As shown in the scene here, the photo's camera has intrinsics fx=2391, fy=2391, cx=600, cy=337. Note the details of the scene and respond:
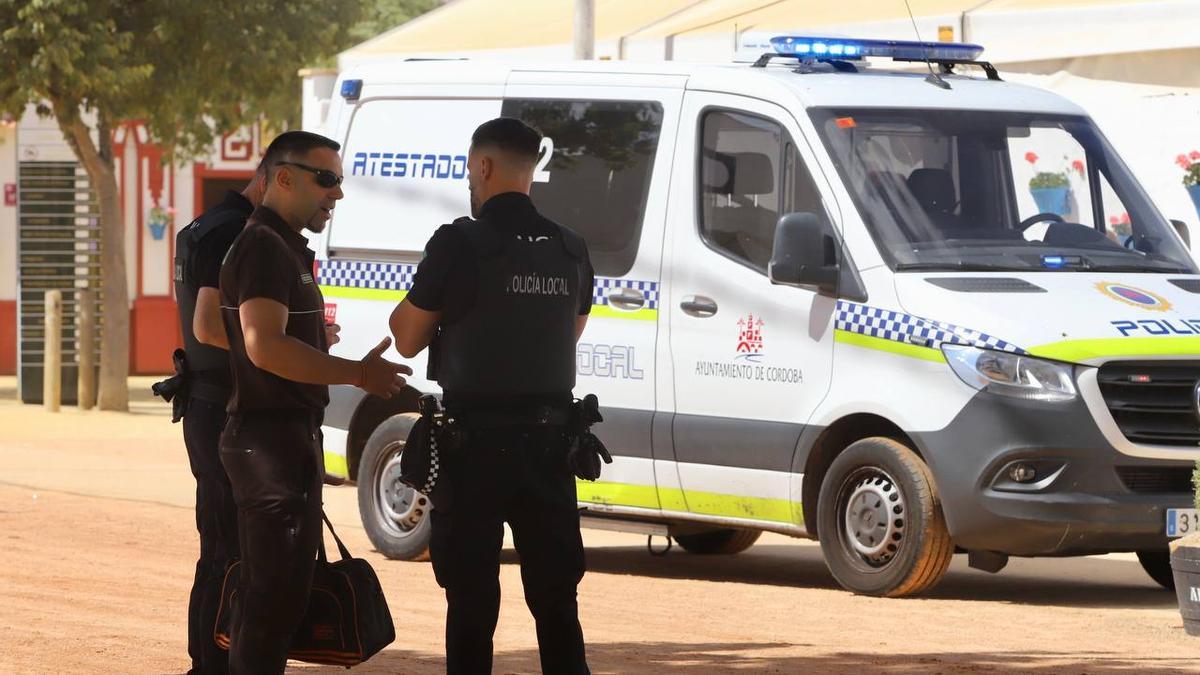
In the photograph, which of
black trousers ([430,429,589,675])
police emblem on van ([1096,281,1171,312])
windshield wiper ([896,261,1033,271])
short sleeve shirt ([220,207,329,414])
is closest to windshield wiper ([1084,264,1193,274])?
police emblem on van ([1096,281,1171,312])

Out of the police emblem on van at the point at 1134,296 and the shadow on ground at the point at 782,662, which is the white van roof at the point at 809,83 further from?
the shadow on ground at the point at 782,662

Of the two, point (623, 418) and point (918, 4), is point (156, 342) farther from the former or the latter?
point (623, 418)

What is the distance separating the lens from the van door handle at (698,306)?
10656mm

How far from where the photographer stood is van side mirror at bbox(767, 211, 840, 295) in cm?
1007

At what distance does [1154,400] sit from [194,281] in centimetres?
454

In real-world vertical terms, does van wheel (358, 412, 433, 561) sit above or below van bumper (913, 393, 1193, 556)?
below

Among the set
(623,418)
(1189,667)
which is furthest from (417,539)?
(1189,667)

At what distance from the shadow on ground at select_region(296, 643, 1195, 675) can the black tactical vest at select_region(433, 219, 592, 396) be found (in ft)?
6.58

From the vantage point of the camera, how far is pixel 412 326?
6133 millimetres

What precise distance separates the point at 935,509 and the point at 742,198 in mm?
1703

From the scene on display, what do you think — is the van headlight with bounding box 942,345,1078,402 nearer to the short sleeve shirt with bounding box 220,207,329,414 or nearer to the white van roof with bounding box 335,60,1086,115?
the white van roof with bounding box 335,60,1086,115

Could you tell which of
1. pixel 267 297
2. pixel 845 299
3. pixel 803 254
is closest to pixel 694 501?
pixel 845 299

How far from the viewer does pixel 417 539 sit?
11641 millimetres

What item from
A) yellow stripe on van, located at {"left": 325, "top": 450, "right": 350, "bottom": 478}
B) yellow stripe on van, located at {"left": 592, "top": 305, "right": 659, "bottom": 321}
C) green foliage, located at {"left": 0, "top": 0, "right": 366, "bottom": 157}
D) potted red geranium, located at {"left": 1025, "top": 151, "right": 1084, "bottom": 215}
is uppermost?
green foliage, located at {"left": 0, "top": 0, "right": 366, "bottom": 157}
